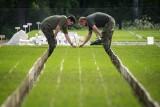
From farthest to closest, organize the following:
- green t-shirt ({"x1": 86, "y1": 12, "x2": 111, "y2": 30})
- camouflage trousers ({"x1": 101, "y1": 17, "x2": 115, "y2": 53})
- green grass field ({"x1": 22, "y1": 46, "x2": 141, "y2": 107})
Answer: camouflage trousers ({"x1": 101, "y1": 17, "x2": 115, "y2": 53}) → green t-shirt ({"x1": 86, "y1": 12, "x2": 111, "y2": 30}) → green grass field ({"x1": 22, "y1": 46, "x2": 141, "y2": 107})

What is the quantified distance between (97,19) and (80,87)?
6.97 metres

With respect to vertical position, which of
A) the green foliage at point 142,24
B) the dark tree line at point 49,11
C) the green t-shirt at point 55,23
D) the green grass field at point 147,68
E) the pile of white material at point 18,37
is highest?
the green t-shirt at point 55,23

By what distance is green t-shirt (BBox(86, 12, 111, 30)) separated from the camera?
57.7 feet

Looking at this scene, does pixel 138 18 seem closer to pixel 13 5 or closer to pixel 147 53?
pixel 13 5

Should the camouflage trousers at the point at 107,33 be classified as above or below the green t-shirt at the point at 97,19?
below

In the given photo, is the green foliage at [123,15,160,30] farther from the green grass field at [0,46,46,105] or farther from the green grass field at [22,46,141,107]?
the green grass field at [22,46,141,107]

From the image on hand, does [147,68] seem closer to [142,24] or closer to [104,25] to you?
[104,25]

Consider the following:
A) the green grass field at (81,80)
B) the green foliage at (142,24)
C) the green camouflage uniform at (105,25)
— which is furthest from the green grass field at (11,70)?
the green foliage at (142,24)

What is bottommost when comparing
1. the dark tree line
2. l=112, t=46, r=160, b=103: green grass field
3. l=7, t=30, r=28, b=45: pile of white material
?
the dark tree line

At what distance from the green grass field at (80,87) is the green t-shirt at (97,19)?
1.35 meters

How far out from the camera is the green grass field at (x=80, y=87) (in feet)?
31.3

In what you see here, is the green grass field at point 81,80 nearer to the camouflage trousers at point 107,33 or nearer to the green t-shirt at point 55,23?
the camouflage trousers at point 107,33

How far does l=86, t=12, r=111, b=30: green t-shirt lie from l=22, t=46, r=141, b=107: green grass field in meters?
1.35

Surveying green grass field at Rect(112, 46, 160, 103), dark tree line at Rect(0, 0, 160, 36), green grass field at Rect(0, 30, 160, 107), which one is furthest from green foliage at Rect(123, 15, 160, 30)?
green grass field at Rect(0, 30, 160, 107)
